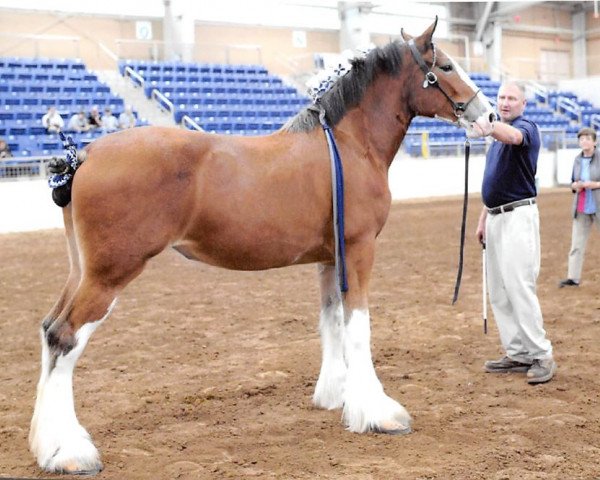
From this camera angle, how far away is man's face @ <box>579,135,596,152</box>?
293 inches

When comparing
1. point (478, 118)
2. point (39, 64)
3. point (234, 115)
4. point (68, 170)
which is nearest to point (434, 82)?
point (478, 118)

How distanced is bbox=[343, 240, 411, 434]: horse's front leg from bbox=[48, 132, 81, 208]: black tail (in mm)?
1555

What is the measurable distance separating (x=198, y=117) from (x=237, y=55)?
23.7ft

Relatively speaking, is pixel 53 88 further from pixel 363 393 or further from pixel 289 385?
pixel 363 393

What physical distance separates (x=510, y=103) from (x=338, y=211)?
165 centimetres

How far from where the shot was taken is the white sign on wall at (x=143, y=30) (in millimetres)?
24953

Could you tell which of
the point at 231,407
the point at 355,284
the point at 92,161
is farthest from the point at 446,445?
the point at 92,161

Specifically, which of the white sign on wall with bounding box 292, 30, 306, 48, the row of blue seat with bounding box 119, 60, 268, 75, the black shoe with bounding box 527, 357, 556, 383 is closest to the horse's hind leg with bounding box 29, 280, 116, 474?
the black shoe with bounding box 527, 357, 556, 383

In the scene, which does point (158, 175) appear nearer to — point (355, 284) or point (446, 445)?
point (355, 284)

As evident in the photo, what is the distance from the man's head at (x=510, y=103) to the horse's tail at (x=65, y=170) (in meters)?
2.79

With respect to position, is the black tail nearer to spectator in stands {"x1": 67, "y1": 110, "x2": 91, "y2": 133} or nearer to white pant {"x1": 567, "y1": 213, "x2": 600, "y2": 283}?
white pant {"x1": 567, "y1": 213, "x2": 600, "y2": 283}

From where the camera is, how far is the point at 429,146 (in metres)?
20.7

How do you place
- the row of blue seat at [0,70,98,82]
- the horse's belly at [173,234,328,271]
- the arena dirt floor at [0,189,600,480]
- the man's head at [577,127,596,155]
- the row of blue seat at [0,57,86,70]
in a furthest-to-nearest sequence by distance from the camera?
the row of blue seat at [0,57,86,70]
the row of blue seat at [0,70,98,82]
the man's head at [577,127,596,155]
the horse's belly at [173,234,328,271]
the arena dirt floor at [0,189,600,480]

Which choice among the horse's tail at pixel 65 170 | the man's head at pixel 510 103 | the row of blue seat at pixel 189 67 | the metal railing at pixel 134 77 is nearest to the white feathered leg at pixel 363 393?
the horse's tail at pixel 65 170
